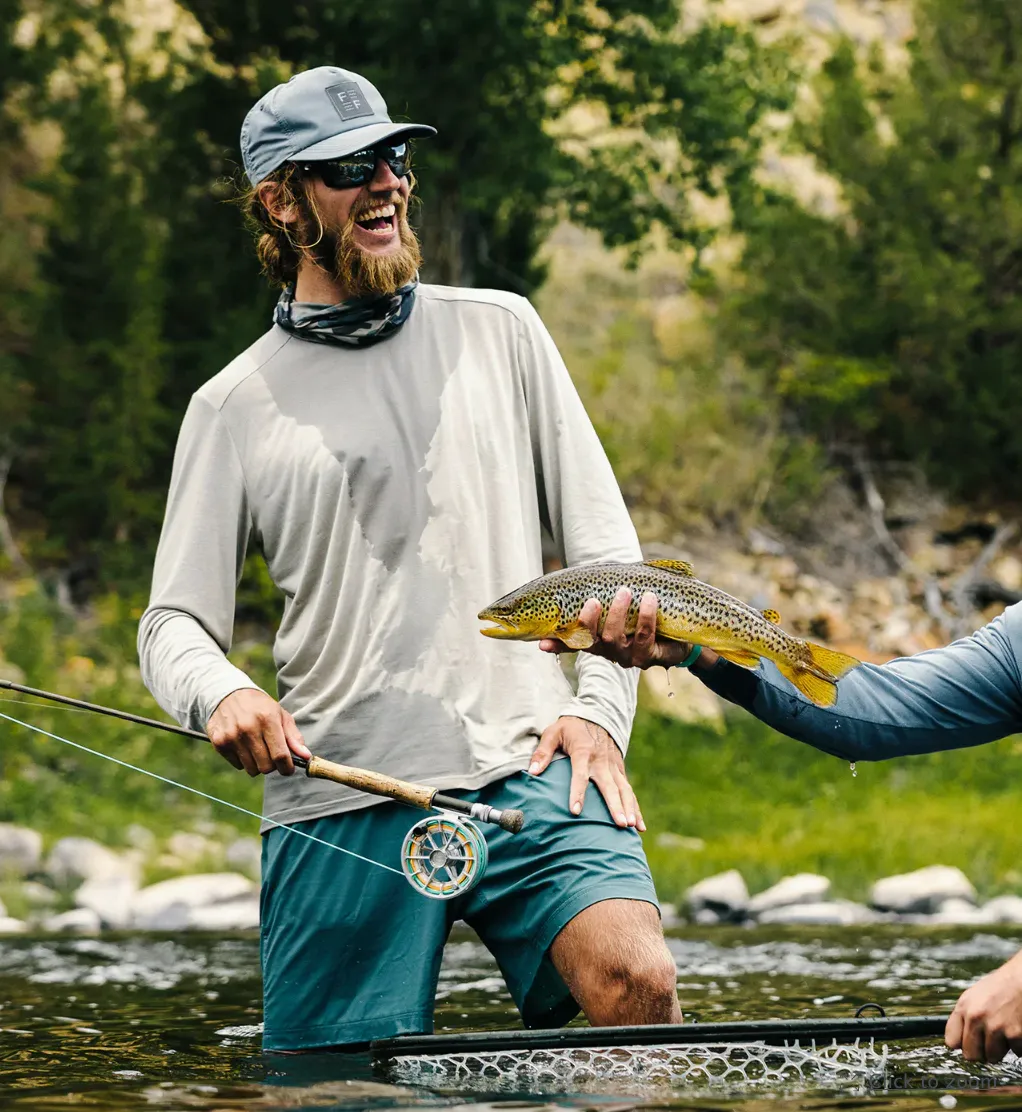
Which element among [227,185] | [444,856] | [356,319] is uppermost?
[227,185]

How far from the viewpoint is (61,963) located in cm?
813

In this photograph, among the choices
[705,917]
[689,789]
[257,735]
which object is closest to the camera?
[257,735]

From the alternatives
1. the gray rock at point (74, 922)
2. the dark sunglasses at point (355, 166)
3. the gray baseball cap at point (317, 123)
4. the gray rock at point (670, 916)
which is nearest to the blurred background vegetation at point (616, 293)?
the gray rock at point (670, 916)

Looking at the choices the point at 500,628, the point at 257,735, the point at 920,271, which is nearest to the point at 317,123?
the point at 500,628

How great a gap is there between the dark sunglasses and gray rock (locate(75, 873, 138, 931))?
6843 mm

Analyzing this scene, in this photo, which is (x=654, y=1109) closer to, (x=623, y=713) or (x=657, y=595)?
(x=623, y=713)

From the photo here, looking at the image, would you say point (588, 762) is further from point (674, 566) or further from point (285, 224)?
point (285, 224)

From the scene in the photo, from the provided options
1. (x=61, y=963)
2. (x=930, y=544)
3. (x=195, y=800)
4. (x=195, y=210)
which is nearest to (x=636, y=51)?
(x=195, y=210)

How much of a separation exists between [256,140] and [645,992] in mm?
2085

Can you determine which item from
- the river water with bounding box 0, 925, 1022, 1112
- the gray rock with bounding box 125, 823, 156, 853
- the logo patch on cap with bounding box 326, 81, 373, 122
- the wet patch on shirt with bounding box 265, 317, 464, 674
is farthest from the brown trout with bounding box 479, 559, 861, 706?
the gray rock with bounding box 125, 823, 156, 853

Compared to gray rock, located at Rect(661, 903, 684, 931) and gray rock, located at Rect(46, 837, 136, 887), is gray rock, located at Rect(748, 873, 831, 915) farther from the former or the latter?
gray rock, located at Rect(46, 837, 136, 887)

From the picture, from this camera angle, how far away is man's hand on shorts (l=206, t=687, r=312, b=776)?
3.57 m

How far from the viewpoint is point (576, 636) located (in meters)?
3.42

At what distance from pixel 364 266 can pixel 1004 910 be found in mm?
7220
